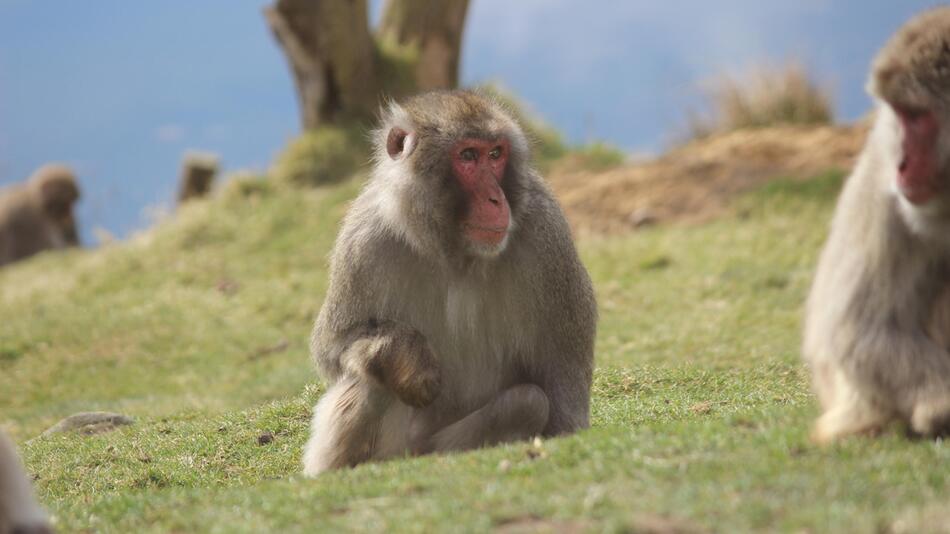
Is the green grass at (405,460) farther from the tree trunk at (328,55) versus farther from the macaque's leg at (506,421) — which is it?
the tree trunk at (328,55)

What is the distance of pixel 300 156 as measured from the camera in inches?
778

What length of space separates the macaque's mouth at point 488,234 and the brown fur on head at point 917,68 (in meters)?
1.77

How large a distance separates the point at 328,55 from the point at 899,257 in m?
15.2

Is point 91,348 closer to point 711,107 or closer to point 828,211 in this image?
point 828,211

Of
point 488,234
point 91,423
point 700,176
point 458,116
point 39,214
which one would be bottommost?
point 39,214

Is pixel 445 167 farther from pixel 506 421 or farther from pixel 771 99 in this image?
pixel 771 99

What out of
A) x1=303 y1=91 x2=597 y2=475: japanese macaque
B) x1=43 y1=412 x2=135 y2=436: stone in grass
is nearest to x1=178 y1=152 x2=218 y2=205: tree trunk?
x1=43 y1=412 x2=135 y2=436: stone in grass

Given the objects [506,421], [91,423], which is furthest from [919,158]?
[91,423]

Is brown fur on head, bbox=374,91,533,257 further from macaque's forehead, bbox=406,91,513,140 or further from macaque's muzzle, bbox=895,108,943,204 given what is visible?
macaque's muzzle, bbox=895,108,943,204

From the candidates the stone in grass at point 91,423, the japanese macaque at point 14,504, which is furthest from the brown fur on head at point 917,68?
the stone in grass at point 91,423

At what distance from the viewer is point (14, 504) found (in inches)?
168

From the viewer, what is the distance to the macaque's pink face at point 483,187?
588 centimetres

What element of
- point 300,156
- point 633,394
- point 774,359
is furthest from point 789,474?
point 300,156

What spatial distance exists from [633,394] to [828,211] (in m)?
7.10
